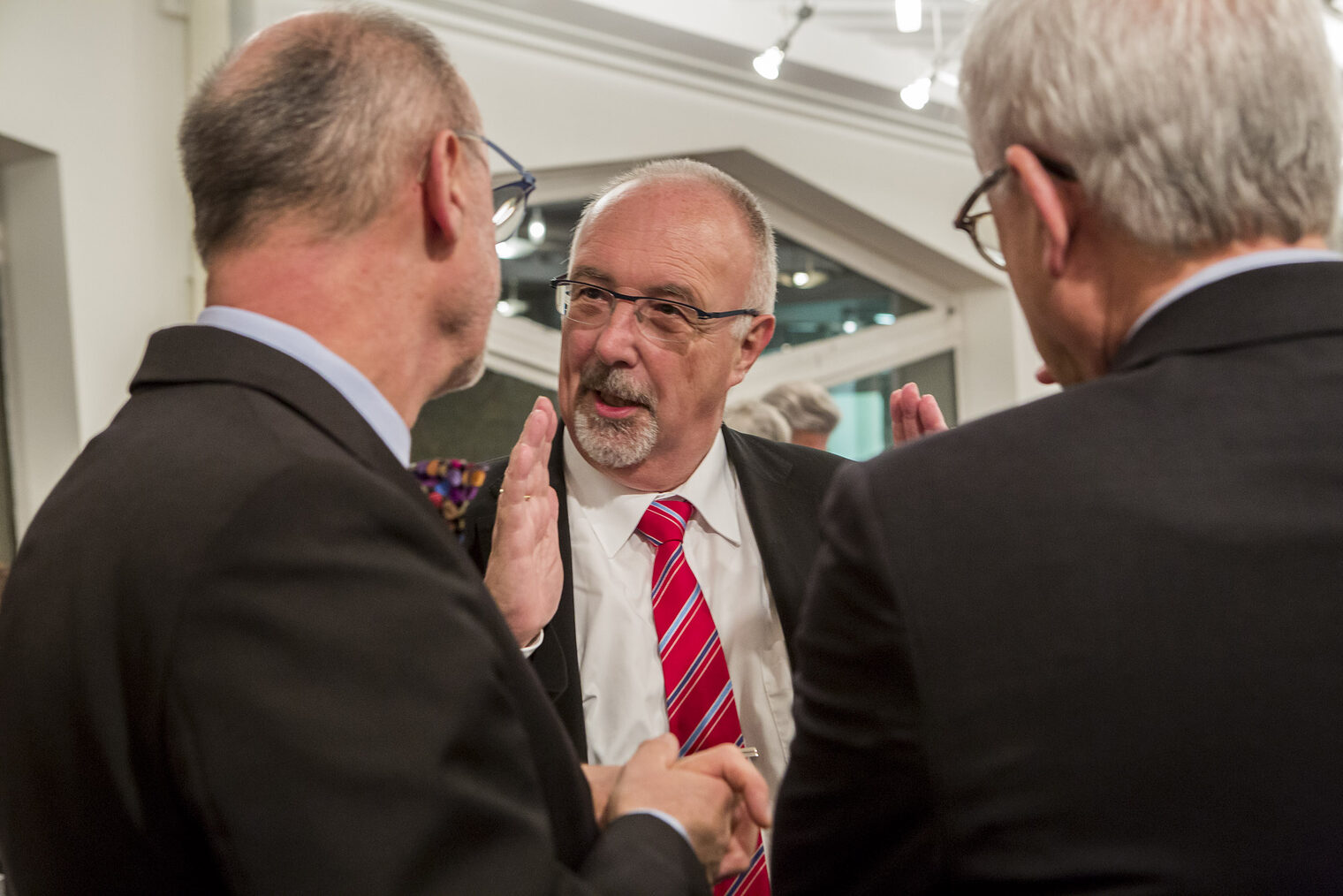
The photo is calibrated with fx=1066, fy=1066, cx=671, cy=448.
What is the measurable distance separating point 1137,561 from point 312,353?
714mm

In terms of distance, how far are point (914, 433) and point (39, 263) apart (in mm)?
2764

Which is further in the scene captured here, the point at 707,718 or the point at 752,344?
the point at 752,344

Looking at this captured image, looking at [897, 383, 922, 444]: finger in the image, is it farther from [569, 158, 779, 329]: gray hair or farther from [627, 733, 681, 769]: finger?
[627, 733, 681, 769]: finger

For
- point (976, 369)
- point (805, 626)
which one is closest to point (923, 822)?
point (805, 626)

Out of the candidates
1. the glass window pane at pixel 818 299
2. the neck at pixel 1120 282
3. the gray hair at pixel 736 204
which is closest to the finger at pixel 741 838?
the neck at pixel 1120 282

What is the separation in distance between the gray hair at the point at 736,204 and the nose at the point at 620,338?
0.63 ft

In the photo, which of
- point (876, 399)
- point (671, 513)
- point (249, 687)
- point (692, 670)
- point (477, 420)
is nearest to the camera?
point (249, 687)

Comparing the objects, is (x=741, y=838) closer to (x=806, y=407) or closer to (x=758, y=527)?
(x=758, y=527)

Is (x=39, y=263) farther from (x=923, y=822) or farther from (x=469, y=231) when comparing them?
(x=923, y=822)

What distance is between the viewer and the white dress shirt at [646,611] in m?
1.68

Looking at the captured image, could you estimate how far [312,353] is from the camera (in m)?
0.97

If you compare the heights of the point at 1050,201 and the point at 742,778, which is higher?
the point at 1050,201

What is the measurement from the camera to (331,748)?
770 mm

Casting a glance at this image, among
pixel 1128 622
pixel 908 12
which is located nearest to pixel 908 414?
pixel 1128 622
